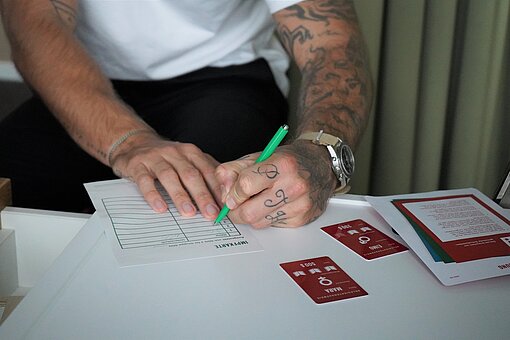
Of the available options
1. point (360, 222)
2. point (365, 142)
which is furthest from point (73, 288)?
point (365, 142)

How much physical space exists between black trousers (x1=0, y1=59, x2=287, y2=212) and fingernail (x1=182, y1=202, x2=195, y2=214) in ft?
1.08

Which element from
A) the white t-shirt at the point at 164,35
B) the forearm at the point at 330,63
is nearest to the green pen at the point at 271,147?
the forearm at the point at 330,63

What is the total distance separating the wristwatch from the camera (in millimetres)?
928

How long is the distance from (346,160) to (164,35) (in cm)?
56

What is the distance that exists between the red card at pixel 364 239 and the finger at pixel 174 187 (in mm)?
171

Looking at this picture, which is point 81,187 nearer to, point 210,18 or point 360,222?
point 210,18

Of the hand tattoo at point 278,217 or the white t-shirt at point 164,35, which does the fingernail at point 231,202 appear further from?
the white t-shirt at point 164,35

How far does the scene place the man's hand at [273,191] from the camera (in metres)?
0.80

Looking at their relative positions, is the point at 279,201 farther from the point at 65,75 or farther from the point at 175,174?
the point at 65,75

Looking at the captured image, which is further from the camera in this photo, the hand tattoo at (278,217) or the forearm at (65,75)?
the forearm at (65,75)

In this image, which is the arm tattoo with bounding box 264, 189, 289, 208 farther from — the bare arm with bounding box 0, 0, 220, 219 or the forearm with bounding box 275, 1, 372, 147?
the forearm with bounding box 275, 1, 372, 147

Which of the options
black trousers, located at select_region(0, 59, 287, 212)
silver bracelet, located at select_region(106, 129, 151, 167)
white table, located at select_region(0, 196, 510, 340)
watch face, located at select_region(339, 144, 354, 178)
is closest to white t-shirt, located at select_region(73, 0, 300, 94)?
black trousers, located at select_region(0, 59, 287, 212)

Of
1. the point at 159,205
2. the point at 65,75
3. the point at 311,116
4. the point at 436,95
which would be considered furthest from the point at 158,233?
the point at 436,95

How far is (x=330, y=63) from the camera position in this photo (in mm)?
1227
